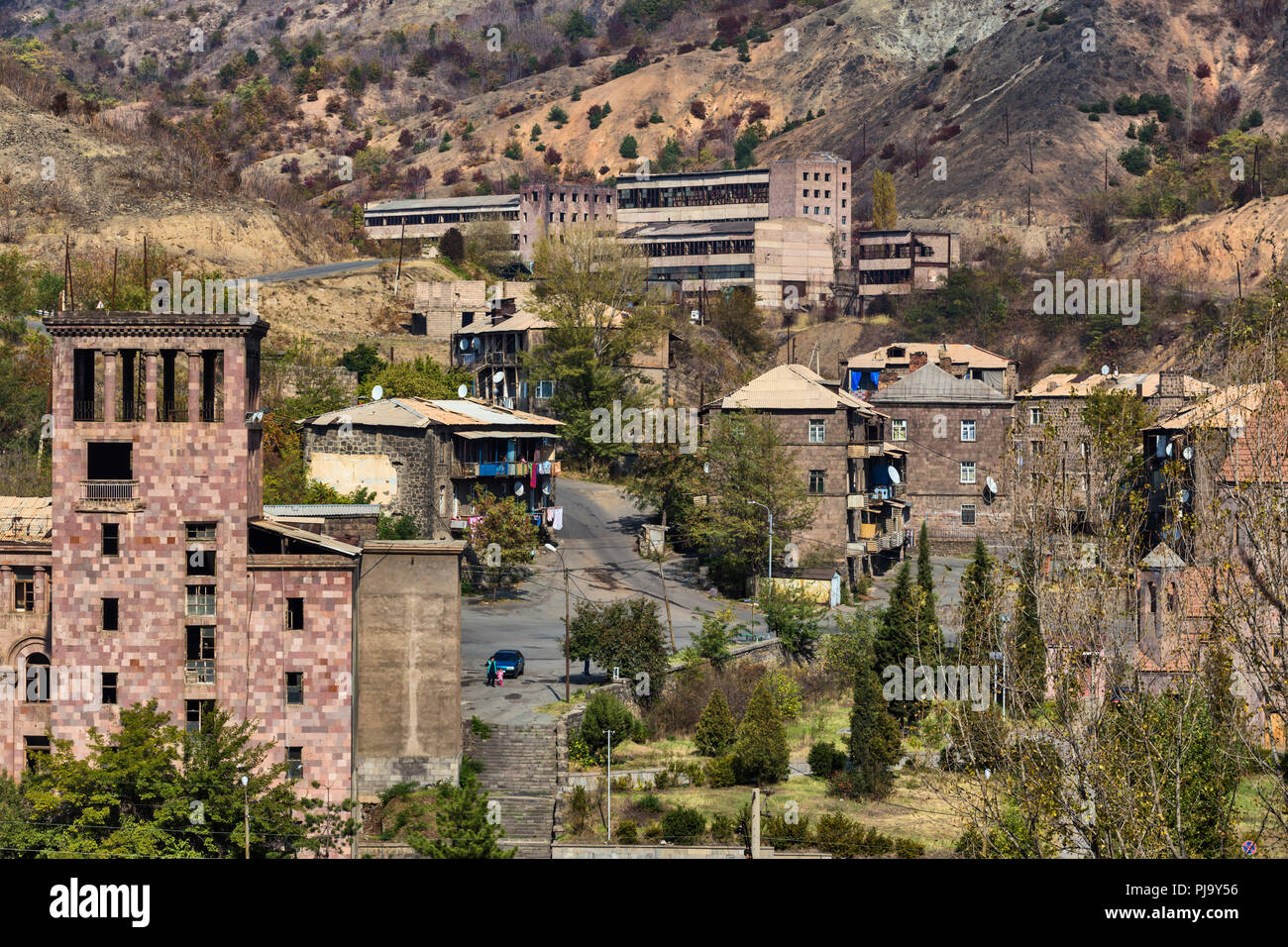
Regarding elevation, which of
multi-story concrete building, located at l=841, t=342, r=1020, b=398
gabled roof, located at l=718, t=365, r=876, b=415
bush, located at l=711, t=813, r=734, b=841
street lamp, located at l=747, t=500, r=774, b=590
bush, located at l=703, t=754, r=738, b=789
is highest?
multi-story concrete building, located at l=841, t=342, r=1020, b=398

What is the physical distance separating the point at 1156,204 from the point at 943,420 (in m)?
89.0

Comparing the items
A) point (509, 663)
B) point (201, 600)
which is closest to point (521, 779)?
point (509, 663)

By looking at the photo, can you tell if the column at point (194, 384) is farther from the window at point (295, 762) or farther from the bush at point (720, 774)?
the bush at point (720, 774)

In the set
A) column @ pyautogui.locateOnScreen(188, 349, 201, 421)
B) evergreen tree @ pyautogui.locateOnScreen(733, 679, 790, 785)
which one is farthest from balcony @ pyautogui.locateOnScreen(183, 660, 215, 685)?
evergreen tree @ pyautogui.locateOnScreen(733, 679, 790, 785)

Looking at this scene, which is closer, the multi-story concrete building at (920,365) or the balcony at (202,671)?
the balcony at (202,671)

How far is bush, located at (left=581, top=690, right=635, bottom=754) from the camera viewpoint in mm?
46906

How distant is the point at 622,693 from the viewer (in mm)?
51344

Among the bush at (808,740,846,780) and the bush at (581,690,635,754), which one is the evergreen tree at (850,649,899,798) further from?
the bush at (581,690,635,754)

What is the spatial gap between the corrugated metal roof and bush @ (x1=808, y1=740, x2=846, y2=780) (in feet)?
68.0

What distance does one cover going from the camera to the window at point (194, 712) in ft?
136

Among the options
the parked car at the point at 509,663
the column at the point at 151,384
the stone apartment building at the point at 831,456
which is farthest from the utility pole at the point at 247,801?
the stone apartment building at the point at 831,456

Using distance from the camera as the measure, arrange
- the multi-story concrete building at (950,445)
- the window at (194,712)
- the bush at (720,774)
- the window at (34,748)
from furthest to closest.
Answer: the multi-story concrete building at (950,445) < the bush at (720,774) < the window at (194,712) < the window at (34,748)

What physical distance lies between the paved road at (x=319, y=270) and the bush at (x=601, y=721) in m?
69.5

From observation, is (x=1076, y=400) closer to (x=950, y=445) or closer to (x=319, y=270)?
(x=950, y=445)
